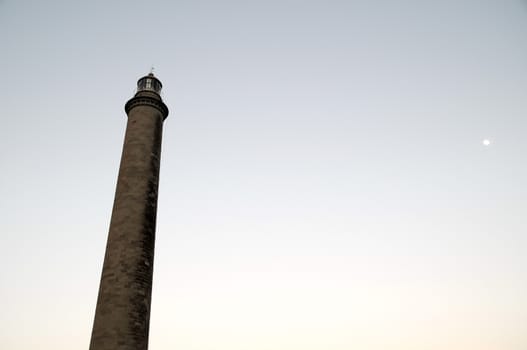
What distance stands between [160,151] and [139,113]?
2.15m

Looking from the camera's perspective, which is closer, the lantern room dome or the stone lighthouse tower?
the stone lighthouse tower

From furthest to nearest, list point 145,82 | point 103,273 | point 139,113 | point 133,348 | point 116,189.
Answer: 1. point 145,82
2. point 139,113
3. point 116,189
4. point 103,273
5. point 133,348

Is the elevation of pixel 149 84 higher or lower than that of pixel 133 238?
higher

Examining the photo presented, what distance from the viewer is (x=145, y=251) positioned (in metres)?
18.0

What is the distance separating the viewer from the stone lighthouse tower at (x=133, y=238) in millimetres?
16203

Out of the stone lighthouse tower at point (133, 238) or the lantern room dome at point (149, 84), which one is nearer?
the stone lighthouse tower at point (133, 238)

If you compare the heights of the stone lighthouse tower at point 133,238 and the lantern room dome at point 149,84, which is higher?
the lantern room dome at point 149,84

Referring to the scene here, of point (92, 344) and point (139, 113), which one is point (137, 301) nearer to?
point (92, 344)

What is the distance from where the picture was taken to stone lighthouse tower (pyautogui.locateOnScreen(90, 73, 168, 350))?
16.2m

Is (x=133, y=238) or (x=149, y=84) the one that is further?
(x=149, y=84)

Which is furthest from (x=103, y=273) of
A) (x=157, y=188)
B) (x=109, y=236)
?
(x=157, y=188)

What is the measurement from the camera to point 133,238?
17859 mm

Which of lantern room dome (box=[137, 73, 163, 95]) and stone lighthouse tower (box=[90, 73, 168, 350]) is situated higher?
lantern room dome (box=[137, 73, 163, 95])

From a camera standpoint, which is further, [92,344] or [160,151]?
[160,151]
